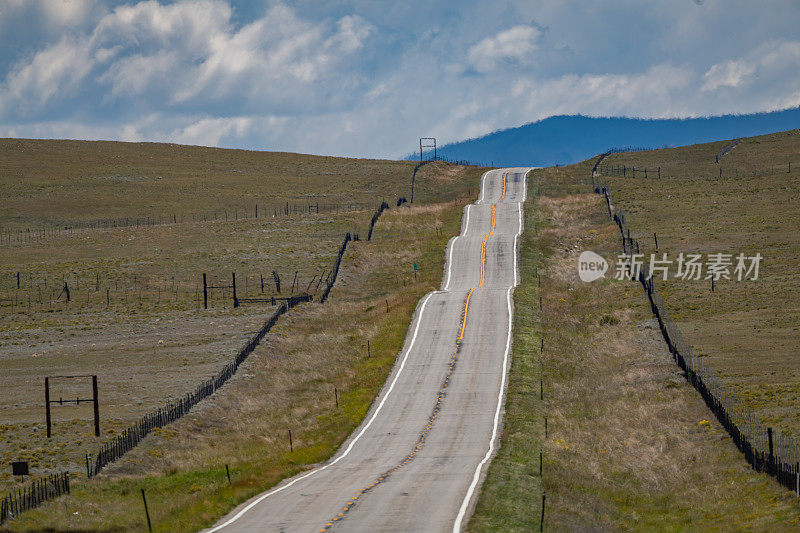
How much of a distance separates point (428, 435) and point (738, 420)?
14.2 m

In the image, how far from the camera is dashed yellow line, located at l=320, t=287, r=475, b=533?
1167 inches

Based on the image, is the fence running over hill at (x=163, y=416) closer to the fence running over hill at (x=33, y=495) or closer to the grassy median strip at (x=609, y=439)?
the fence running over hill at (x=33, y=495)

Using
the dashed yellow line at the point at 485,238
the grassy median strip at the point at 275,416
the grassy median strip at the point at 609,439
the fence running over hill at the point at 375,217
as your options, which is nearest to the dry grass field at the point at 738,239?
the grassy median strip at the point at 609,439

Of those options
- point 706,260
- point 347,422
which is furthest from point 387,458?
point 706,260

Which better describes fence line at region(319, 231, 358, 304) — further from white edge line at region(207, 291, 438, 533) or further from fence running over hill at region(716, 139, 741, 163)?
fence running over hill at region(716, 139, 741, 163)

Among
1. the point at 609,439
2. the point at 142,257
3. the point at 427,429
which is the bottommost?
the point at 609,439

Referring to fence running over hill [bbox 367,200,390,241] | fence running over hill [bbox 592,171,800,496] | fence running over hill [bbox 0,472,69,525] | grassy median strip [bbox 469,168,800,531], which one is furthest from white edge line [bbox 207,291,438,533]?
fence running over hill [bbox 367,200,390,241]

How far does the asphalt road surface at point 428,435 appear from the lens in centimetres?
2917

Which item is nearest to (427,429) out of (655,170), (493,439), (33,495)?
(493,439)

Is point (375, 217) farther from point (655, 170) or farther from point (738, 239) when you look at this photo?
point (655, 170)

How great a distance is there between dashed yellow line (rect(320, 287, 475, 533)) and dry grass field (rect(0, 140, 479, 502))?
14.7 metres

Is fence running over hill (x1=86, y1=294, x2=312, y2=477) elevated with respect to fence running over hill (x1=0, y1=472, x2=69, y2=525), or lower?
elevated

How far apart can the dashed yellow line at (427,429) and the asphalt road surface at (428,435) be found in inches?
2.1

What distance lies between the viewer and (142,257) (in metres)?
100
